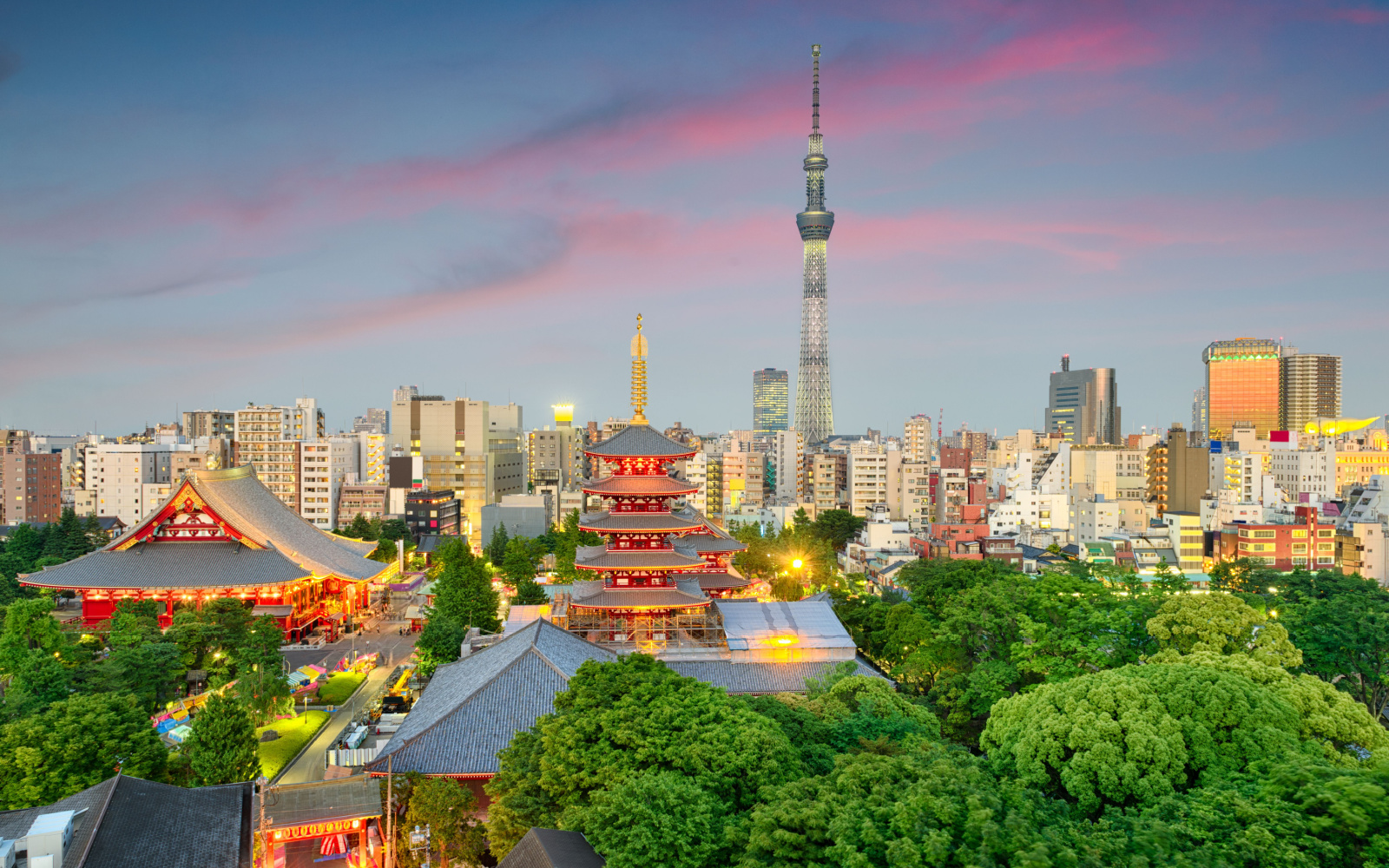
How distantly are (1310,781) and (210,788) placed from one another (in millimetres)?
20076

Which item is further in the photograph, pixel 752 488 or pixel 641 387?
pixel 752 488

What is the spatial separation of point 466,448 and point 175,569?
54.2 m

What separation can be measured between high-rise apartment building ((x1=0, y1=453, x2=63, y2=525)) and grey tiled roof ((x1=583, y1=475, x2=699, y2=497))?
72.3 meters

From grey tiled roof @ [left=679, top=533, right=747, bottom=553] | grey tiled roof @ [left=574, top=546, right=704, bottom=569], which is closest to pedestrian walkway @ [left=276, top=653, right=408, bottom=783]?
grey tiled roof @ [left=574, top=546, right=704, bottom=569]

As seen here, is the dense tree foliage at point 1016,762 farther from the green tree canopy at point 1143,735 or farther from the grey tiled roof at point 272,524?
the grey tiled roof at point 272,524

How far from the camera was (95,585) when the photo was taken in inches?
1544

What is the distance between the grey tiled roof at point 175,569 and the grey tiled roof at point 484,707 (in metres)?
17.8

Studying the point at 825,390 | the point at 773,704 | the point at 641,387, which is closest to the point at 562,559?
the point at 641,387

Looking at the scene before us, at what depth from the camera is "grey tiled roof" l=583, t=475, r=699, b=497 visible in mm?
32375

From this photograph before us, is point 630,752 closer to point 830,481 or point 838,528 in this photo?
point 838,528

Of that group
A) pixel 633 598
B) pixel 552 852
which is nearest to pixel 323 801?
pixel 552 852

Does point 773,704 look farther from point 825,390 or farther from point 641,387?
point 825,390

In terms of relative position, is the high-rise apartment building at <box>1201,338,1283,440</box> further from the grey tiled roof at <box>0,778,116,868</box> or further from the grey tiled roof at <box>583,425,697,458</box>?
the grey tiled roof at <box>0,778,116,868</box>

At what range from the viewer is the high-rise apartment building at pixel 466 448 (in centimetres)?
8631
